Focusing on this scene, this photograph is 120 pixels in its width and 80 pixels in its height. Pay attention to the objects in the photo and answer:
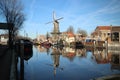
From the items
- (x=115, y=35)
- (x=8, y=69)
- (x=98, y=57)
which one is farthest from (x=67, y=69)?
(x=115, y=35)

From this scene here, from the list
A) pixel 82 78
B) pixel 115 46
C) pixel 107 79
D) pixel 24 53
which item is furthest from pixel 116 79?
pixel 115 46

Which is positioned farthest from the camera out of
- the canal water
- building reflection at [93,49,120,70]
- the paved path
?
building reflection at [93,49,120,70]

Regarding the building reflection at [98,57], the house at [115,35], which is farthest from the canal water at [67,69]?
the house at [115,35]

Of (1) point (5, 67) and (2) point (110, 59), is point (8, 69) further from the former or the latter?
(2) point (110, 59)

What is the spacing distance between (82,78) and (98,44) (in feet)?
214

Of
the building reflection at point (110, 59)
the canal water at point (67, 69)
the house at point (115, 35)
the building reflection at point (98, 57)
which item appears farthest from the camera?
the house at point (115, 35)

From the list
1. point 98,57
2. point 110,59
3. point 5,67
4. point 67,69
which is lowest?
point 98,57

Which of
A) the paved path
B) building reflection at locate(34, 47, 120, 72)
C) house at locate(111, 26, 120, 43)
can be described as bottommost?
building reflection at locate(34, 47, 120, 72)

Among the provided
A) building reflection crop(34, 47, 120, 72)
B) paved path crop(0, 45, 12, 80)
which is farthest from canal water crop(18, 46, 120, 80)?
paved path crop(0, 45, 12, 80)

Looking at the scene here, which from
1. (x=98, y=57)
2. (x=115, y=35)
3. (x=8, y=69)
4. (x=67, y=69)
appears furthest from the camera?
(x=115, y=35)

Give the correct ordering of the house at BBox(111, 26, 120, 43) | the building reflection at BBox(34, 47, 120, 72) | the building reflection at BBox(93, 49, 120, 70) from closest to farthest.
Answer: the building reflection at BBox(93, 49, 120, 70) < the building reflection at BBox(34, 47, 120, 72) < the house at BBox(111, 26, 120, 43)

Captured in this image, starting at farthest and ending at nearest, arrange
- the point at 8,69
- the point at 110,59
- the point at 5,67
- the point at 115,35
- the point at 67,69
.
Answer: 1. the point at 115,35
2. the point at 110,59
3. the point at 67,69
4. the point at 5,67
5. the point at 8,69

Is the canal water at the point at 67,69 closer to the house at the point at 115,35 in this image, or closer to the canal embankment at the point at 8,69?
the canal embankment at the point at 8,69

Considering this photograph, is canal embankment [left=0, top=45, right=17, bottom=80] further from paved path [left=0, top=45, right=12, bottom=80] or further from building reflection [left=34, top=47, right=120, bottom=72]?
building reflection [left=34, top=47, right=120, bottom=72]
